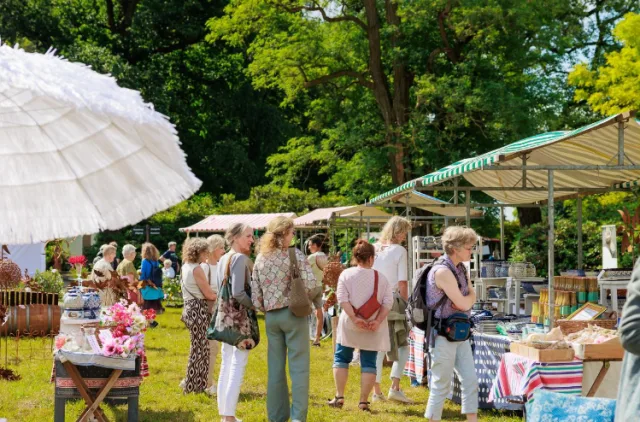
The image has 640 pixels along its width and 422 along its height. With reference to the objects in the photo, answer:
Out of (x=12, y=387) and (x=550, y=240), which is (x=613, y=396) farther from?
(x=12, y=387)

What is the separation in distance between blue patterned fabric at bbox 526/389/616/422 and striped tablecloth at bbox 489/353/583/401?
4.73 feet

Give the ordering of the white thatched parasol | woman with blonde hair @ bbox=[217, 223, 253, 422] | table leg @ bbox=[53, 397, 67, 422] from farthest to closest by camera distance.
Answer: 1. woman with blonde hair @ bbox=[217, 223, 253, 422]
2. table leg @ bbox=[53, 397, 67, 422]
3. the white thatched parasol

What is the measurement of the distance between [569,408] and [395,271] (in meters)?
4.10

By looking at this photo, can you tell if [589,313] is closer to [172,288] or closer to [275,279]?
[275,279]

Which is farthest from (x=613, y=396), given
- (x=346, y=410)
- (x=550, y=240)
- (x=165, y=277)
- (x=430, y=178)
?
(x=165, y=277)

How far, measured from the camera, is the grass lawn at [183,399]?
773cm

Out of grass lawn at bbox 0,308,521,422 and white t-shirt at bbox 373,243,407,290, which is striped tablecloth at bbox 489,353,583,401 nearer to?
grass lawn at bbox 0,308,521,422

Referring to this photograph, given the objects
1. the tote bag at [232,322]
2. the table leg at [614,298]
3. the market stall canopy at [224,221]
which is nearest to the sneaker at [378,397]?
the tote bag at [232,322]

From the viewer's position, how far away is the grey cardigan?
3.09m

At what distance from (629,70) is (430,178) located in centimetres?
1095

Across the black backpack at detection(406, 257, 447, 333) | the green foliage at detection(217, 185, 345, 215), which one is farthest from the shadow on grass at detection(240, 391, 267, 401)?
the green foliage at detection(217, 185, 345, 215)

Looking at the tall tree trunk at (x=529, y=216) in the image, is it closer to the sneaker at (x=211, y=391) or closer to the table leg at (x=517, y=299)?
the table leg at (x=517, y=299)

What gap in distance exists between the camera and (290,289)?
6.70 metres

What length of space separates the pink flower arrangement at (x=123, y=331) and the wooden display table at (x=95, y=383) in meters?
0.08
